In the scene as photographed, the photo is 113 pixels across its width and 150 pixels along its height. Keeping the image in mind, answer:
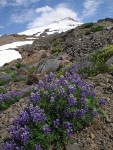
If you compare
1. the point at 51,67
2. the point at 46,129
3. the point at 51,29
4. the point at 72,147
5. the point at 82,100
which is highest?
the point at 82,100

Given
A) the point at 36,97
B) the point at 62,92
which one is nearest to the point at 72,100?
the point at 62,92

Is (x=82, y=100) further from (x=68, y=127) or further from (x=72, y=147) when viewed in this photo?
(x=72, y=147)

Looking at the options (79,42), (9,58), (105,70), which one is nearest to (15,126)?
(105,70)

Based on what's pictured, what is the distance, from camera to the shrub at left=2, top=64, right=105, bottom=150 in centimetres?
635

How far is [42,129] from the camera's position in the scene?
20.7ft

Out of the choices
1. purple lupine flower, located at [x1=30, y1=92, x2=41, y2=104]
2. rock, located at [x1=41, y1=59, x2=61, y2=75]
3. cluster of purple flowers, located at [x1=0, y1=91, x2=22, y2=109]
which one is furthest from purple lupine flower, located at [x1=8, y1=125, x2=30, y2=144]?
rock, located at [x1=41, y1=59, x2=61, y2=75]

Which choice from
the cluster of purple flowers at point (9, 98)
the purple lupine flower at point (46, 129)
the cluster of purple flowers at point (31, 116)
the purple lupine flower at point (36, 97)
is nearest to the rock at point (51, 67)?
the cluster of purple flowers at point (9, 98)

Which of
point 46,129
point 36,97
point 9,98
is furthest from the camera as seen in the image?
point 9,98

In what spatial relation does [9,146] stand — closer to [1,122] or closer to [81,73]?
[1,122]

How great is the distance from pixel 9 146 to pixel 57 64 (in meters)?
9.66

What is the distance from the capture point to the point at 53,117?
268 inches

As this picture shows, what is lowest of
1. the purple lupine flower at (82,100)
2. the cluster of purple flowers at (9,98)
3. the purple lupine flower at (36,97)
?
the cluster of purple flowers at (9,98)

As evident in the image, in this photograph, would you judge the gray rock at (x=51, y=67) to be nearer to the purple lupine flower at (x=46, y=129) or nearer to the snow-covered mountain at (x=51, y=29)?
the purple lupine flower at (x=46, y=129)

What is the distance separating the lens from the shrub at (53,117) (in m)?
6.35
